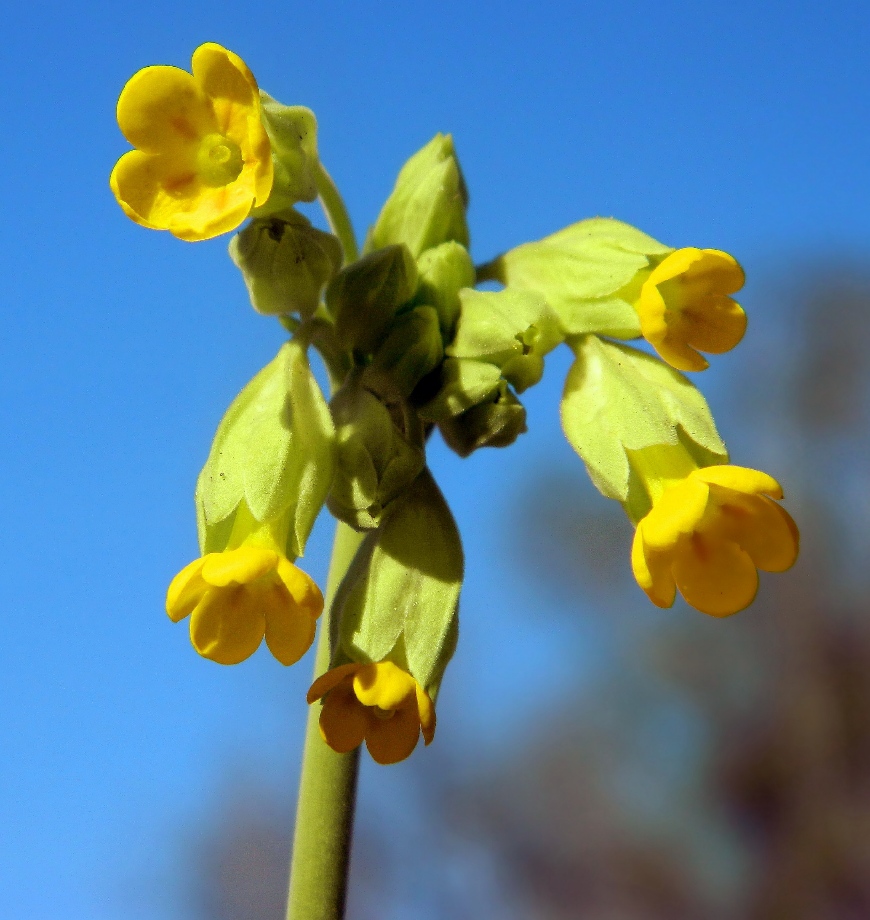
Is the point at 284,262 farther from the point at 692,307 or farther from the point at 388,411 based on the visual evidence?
the point at 692,307

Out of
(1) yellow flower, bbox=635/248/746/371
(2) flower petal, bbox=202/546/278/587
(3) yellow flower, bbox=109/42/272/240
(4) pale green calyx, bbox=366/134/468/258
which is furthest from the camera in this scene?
(4) pale green calyx, bbox=366/134/468/258

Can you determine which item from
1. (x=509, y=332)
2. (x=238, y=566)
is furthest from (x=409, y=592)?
(x=509, y=332)

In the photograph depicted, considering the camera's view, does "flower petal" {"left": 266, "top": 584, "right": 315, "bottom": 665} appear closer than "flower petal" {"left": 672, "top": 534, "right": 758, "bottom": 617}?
Yes

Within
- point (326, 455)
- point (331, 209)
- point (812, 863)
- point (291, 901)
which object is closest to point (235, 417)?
point (326, 455)

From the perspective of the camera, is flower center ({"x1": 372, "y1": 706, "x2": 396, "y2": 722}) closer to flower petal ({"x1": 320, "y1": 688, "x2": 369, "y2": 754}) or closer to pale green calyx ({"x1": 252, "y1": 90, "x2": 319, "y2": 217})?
flower petal ({"x1": 320, "y1": 688, "x2": 369, "y2": 754})

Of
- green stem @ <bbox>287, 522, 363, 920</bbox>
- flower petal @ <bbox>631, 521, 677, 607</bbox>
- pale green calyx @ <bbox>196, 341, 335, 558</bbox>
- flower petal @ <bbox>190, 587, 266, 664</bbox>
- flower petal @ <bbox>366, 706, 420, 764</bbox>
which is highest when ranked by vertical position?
pale green calyx @ <bbox>196, 341, 335, 558</bbox>

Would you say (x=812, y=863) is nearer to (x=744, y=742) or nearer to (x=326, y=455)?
(x=744, y=742)

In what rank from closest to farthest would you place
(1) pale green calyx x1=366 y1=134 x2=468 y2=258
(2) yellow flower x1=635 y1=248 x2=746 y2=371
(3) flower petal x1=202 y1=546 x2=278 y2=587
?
1. (3) flower petal x1=202 y1=546 x2=278 y2=587
2. (2) yellow flower x1=635 y1=248 x2=746 y2=371
3. (1) pale green calyx x1=366 y1=134 x2=468 y2=258

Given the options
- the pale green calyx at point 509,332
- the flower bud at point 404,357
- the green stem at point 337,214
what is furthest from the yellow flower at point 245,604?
the green stem at point 337,214

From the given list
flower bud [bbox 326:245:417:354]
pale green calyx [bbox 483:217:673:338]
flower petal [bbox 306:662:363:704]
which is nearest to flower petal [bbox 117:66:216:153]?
flower bud [bbox 326:245:417:354]
